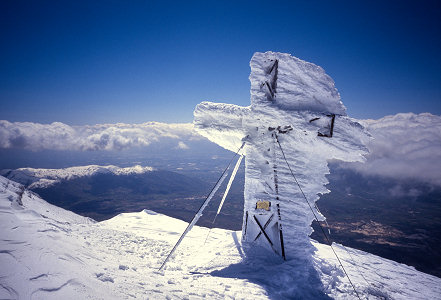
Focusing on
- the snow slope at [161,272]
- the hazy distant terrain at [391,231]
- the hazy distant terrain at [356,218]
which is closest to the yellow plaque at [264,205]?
the snow slope at [161,272]

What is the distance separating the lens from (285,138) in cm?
711

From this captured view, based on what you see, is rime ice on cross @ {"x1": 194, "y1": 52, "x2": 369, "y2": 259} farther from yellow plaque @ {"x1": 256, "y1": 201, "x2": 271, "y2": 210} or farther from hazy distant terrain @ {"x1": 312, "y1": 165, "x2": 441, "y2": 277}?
hazy distant terrain @ {"x1": 312, "y1": 165, "x2": 441, "y2": 277}

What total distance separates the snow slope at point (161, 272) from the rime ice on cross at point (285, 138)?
3.57 ft

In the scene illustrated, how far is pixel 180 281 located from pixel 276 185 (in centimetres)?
432

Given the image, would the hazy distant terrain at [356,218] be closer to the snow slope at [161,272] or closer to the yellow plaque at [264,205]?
the snow slope at [161,272]

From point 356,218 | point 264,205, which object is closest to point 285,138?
point 264,205

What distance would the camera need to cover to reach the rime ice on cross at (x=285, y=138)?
6352 millimetres

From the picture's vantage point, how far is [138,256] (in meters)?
7.07

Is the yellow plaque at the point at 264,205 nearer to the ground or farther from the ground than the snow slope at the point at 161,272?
farther from the ground

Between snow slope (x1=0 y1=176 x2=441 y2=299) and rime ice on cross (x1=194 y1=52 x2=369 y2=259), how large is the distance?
1.09 m

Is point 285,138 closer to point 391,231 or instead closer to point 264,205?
point 264,205

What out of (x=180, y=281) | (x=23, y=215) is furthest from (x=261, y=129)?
(x=23, y=215)

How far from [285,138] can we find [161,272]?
5.96 meters

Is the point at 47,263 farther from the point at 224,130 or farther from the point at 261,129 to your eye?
the point at 261,129
